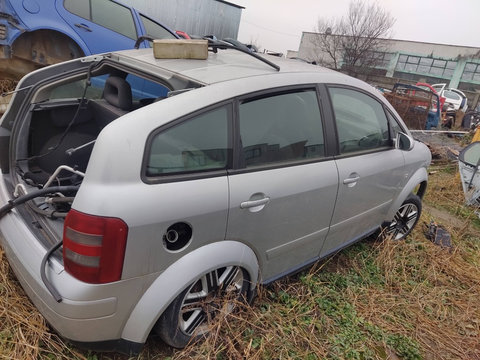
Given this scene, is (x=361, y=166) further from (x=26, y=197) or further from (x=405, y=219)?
(x=26, y=197)

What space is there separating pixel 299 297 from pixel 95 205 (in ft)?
5.47

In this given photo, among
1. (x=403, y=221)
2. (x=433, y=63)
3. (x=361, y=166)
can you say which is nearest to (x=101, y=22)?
(x=361, y=166)

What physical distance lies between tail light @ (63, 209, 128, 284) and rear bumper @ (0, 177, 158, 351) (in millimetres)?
49

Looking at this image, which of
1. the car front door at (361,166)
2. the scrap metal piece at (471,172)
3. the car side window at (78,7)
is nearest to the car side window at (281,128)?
the car front door at (361,166)

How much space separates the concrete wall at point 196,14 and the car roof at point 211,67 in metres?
13.8

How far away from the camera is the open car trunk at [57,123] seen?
2.29 metres

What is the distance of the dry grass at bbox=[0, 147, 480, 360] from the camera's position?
187cm

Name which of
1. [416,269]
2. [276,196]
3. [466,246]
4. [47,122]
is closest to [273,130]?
[276,196]

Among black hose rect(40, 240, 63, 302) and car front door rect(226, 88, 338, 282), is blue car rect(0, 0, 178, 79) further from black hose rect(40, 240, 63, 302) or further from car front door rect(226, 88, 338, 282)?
car front door rect(226, 88, 338, 282)

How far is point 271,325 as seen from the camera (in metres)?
2.13

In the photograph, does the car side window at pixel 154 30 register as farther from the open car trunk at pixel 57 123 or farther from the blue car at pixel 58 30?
the open car trunk at pixel 57 123

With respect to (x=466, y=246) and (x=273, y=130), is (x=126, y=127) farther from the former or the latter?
(x=466, y=246)

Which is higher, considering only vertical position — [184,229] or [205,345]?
[184,229]

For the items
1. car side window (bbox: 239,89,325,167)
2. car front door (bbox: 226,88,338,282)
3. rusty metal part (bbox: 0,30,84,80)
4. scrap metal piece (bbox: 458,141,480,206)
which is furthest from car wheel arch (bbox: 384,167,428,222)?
rusty metal part (bbox: 0,30,84,80)
